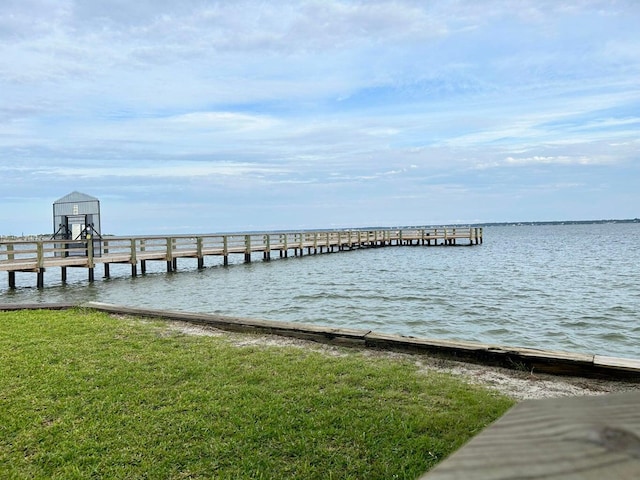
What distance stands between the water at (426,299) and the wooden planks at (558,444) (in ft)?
30.1

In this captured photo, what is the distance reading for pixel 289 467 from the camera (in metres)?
3.40

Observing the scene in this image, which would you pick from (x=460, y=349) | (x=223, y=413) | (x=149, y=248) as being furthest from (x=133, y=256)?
(x=223, y=413)

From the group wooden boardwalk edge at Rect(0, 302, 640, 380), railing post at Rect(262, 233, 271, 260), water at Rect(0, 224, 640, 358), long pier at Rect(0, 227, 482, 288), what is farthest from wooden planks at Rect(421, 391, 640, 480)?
railing post at Rect(262, 233, 271, 260)

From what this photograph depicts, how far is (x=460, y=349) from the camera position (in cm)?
623

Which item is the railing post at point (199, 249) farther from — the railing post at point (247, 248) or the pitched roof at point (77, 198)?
the pitched roof at point (77, 198)

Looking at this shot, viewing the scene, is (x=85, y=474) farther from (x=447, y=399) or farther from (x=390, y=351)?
(x=390, y=351)

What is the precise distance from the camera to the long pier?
1956cm

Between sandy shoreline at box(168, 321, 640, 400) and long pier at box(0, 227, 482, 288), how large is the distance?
1505 cm

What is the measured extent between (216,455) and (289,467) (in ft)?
1.88

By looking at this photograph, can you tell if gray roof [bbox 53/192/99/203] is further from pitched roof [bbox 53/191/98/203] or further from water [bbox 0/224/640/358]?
water [bbox 0/224/640/358]

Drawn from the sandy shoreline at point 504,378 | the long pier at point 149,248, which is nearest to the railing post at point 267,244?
the long pier at point 149,248

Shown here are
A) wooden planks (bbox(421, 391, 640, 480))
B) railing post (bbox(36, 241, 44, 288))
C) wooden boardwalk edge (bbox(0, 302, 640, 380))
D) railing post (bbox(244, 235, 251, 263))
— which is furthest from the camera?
railing post (bbox(244, 235, 251, 263))

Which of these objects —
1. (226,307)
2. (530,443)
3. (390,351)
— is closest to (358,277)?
(226,307)

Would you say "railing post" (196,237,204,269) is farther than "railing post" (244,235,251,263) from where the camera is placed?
No
